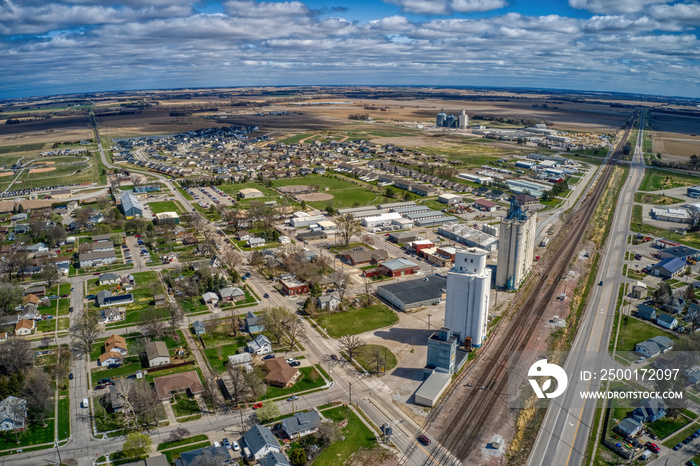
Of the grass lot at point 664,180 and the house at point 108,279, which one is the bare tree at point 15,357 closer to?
the house at point 108,279

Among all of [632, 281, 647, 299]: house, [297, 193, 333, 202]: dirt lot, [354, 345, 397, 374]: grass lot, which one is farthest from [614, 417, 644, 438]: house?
[297, 193, 333, 202]: dirt lot

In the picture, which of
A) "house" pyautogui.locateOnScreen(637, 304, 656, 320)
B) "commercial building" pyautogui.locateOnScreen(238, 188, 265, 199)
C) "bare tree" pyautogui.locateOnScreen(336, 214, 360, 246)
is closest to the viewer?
"house" pyautogui.locateOnScreen(637, 304, 656, 320)

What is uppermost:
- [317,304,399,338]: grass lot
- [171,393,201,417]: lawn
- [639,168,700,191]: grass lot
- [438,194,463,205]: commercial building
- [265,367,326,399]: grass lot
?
[639,168,700,191]: grass lot

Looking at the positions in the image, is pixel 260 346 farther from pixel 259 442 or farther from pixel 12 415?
pixel 12 415

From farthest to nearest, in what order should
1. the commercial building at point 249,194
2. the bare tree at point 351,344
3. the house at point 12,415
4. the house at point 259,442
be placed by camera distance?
the commercial building at point 249,194 < the bare tree at point 351,344 < the house at point 12,415 < the house at point 259,442

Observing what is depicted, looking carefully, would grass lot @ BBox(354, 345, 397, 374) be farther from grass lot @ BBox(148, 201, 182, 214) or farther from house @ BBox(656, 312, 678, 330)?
grass lot @ BBox(148, 201, 182, 214)

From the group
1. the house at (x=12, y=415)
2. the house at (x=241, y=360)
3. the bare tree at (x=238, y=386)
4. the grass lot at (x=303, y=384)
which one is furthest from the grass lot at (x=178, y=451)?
the house at (x=12, y=415)

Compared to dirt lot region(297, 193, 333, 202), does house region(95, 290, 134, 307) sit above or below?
below

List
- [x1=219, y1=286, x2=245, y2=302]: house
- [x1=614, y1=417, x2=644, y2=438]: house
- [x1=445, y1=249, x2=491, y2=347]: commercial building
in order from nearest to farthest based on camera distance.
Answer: [x1=614, y1=417, x2=644, y2=438]: house → [x1=445, y1=249, x2=491, y2=347]: commercial building → [x1=219, y1=286, x2=245, y2=302]: house
